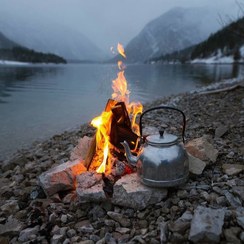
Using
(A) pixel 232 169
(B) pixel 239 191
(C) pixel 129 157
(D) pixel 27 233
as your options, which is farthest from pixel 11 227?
(A) pixel 232 169

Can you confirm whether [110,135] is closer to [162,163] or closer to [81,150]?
[81,150]

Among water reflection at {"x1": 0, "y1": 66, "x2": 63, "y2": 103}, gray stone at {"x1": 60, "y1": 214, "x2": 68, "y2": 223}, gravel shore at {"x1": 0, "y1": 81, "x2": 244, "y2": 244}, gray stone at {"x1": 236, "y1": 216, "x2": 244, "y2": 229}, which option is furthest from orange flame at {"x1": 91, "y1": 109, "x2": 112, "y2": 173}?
water reflection at {"x1": 0, "y1": 66, "x2": 63, "y2": 103}

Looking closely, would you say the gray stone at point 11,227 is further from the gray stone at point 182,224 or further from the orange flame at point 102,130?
the gray stone at point 182,224

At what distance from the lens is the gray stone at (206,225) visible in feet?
9.57

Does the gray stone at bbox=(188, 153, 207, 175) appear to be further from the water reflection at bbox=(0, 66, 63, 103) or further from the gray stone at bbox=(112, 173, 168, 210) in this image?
Result: the water reflection at bbox=(0, 66, 63, 103)

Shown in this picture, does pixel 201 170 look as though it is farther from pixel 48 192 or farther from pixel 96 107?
pixel 96 107

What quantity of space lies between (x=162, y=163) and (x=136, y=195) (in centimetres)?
45

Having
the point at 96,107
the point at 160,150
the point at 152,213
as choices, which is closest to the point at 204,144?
the point at 160,150

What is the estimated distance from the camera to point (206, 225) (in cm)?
298

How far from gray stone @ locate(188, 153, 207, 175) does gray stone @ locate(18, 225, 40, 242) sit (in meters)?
1.93

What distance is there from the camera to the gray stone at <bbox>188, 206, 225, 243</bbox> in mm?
2918

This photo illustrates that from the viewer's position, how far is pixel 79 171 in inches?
179

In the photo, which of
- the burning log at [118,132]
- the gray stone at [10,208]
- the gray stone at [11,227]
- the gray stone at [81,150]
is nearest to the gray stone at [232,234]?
the burning log at [118,132]

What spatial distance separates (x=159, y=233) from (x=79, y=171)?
166 centimetres
